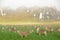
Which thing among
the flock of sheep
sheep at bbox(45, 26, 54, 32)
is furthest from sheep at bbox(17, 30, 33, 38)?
sheep at bbox(45, 26, 54, 32)

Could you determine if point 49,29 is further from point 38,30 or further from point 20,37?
point 20,37

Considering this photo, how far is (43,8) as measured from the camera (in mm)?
2803

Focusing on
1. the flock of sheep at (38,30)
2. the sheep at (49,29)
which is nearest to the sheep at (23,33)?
the flock of sheep at (38,30)

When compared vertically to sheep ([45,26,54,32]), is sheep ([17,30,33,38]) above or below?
below

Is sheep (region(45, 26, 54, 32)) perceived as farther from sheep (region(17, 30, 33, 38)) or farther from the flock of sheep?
sheep (region(17, 30, 33, 38))

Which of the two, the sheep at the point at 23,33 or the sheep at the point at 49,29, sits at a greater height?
the sheep at the point at 49,29

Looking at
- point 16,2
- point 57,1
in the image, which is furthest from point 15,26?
point 57,1

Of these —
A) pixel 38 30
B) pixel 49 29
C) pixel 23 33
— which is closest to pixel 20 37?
pixel 23 33

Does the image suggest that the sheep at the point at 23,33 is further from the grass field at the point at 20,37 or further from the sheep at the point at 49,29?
the sheep at the point at 49,29

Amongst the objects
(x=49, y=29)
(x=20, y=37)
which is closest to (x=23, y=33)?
(x=20, y=37)

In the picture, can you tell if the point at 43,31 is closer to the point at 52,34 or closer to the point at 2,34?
the point at 52,34

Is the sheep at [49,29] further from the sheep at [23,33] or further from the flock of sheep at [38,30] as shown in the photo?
the sheep at [23,33]

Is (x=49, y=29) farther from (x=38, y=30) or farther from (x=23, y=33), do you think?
Answer: (x=23, y=33)

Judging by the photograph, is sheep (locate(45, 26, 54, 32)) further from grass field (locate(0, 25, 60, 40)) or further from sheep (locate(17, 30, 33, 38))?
sheep (locate(17, 30, 33, 38))
